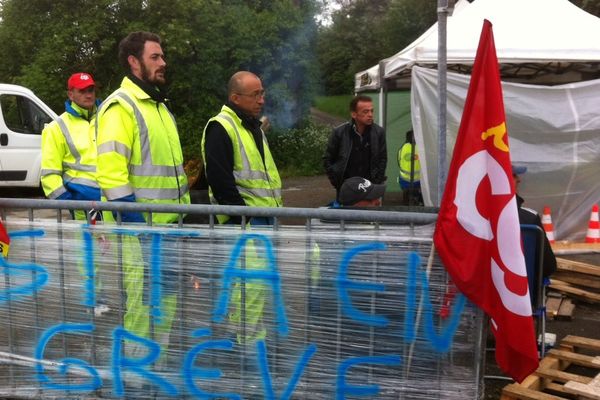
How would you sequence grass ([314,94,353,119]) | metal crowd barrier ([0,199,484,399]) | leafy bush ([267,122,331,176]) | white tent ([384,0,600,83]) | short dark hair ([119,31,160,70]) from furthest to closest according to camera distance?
1. grass ([314,94,353,119])
2. leafy bush ([267,122,331,176])
3. white tent ([384,0,600,83])
4. short dark hair ([119,31,160,70])
5. metal crowd barrier ([0,199,484,399])

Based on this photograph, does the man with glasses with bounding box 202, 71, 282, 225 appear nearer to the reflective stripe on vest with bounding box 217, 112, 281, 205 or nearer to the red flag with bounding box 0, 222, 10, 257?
the reflective stripe on vest with bounding box 217, 112, 281, 205

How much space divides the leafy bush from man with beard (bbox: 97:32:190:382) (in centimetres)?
1299

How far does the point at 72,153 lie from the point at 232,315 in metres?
2.04

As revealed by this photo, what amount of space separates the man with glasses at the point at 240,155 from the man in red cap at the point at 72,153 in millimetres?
1191

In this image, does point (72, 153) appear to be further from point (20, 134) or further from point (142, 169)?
point (20, 134)

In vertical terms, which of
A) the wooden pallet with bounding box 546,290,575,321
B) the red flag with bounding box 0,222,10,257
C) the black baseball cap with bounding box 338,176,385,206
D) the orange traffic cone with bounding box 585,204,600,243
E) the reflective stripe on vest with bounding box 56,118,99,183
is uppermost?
the reflective stripe on vest with bounding box 56,118,99,183

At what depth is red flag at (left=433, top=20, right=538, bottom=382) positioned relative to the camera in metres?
2.44

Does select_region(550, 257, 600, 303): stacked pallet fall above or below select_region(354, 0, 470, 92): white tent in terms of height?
below

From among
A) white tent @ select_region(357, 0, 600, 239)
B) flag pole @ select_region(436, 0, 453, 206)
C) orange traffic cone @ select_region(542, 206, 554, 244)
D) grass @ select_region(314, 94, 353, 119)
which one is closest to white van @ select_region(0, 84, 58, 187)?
white tent @ select_region(357, 0, 600, 239)

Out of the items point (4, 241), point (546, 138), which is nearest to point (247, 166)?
point (4, 241)

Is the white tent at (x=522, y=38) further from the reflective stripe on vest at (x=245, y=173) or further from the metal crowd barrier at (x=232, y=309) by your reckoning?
the metal crowd barrier at (x=232, y=309)

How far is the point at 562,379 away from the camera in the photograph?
3424 millimetres

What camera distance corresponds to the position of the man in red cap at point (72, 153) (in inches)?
160

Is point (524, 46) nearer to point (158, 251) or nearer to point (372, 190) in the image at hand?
point (372, 190)
